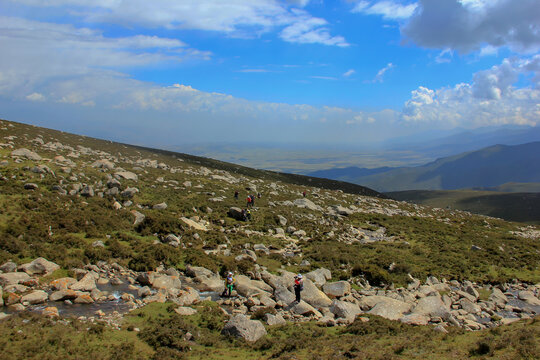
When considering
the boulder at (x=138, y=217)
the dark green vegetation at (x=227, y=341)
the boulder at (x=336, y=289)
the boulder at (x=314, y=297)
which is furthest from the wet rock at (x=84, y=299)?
the boulder at (x=336, y=289)

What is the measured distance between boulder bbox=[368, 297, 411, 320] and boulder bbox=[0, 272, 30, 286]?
17628mm

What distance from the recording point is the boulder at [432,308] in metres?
16.7

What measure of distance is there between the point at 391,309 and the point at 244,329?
29.1 ft

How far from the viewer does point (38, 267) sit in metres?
15.4

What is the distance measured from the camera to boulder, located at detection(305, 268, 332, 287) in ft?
67.6

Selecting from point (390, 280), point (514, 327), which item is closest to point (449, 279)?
point (390, 280)

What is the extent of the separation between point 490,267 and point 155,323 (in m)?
30.2

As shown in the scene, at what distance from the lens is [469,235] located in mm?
42062

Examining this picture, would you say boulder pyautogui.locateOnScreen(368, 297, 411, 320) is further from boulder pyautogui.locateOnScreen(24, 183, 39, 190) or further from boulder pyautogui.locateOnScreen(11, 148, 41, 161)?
boulder pyautogui.locateOnScreen(11, 148, 41, 161)

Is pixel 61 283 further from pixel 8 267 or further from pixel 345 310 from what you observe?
pixel 345 310

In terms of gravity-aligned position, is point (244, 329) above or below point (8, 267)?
below

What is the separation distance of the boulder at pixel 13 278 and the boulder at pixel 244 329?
9.89 m

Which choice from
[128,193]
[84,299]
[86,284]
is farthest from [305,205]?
[84,299]

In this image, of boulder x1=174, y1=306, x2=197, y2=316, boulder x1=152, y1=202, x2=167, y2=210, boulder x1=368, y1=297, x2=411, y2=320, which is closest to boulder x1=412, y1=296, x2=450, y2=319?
boulder x1=368, y1=297, x2=411, y2=320
